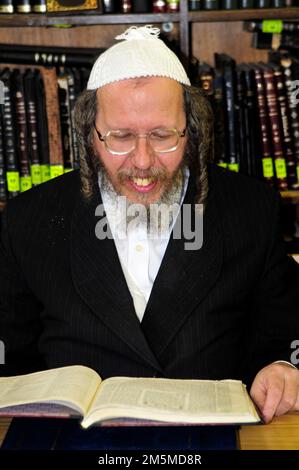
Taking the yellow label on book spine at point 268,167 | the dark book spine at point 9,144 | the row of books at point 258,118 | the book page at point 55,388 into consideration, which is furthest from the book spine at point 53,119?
the book page at point 55,388

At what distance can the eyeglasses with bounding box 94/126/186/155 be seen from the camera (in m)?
1.44

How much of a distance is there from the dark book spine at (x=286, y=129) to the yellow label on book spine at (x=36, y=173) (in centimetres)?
81

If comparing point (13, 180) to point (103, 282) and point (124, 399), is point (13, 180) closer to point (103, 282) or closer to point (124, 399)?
point (103, 282)

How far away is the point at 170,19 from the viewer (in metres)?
2.03

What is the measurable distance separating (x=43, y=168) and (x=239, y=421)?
137 cm

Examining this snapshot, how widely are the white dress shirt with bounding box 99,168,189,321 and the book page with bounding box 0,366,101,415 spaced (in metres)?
0.34

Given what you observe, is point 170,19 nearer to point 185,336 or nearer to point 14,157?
point 14,157

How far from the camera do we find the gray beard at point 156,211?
60.0 inches

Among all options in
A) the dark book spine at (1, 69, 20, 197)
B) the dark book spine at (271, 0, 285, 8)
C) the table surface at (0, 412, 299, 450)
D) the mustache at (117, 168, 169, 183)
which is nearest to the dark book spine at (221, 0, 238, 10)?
the dark book spine at (271, 0, 285, 8)

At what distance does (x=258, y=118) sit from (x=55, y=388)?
1.34 metres

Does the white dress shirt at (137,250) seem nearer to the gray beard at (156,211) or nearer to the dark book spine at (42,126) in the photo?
the gray beard at (156,211)

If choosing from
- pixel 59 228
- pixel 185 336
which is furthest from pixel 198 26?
pixel 185 336

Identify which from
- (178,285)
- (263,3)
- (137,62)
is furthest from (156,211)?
(263,3)

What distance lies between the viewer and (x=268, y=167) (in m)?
2.17
